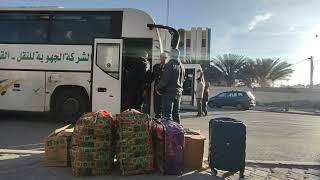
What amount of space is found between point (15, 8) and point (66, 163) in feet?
27.8

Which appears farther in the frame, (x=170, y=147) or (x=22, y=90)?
(x=22, y=90)

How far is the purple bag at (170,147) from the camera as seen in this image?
7629 mm

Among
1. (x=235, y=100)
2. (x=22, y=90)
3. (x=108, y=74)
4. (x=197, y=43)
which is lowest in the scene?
(x=235, y=100)

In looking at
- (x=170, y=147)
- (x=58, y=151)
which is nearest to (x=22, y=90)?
(x=58, y=151)

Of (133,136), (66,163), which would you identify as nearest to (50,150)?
(66,163)

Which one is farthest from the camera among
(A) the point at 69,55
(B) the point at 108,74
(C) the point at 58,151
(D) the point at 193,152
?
(A) the point at 69,55

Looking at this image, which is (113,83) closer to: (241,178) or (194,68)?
(241,178)

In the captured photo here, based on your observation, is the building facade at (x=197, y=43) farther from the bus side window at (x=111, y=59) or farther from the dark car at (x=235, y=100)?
the bus side window at (x=111, y=59)

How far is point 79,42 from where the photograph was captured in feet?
46.7

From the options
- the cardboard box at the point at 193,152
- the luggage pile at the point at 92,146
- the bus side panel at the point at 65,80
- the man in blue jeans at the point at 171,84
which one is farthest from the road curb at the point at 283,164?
the bus side panel at the point at 65,80

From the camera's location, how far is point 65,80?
14.3 metres

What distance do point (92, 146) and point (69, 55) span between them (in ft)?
23.1

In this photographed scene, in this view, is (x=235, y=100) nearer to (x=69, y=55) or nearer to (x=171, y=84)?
(x=69, y=55)

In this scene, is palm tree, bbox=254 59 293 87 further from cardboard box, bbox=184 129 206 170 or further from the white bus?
cardboard box, bbox=184 129 206 170
